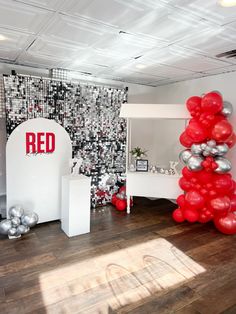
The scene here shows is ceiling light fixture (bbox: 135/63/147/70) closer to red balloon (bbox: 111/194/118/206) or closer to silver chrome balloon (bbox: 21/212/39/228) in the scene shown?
red balloon (bbox: 111/194/118/206)

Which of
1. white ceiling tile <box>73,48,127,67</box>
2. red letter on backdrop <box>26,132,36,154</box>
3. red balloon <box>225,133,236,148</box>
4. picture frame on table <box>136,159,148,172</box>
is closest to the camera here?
white ceiling tile <box>73,48,127,67</box>

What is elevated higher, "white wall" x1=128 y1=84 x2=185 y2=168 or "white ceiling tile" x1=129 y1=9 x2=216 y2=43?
"white ceiling tile" x1=129 y1=9 x2=216 y2=43

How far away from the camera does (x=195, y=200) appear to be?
11.3ft

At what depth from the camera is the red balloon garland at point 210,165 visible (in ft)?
10.7

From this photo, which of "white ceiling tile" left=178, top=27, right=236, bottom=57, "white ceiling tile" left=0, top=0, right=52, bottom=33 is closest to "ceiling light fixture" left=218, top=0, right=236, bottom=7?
"white ceiling tile" left=178, top=27, right=236, bottom=57

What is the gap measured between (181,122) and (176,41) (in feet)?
7.60

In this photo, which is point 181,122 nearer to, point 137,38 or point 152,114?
point 152,114

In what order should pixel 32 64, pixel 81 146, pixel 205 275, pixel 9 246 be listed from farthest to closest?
pixel 81 146, pixel 32 64, pixel 9 246, pixel 205 275

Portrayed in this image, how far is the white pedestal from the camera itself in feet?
10.9

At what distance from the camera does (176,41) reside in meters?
2.57

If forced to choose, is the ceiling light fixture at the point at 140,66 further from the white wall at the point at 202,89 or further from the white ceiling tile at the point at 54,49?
the white wall at the point at 202,89

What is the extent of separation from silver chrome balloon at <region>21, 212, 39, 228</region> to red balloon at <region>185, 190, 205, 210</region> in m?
2.33

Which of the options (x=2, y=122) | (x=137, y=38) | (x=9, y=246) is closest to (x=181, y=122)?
(x=137, y=38)

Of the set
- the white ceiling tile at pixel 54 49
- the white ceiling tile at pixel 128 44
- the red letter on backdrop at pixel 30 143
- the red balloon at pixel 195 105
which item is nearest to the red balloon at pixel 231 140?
the red balloon at pixel 195 105
